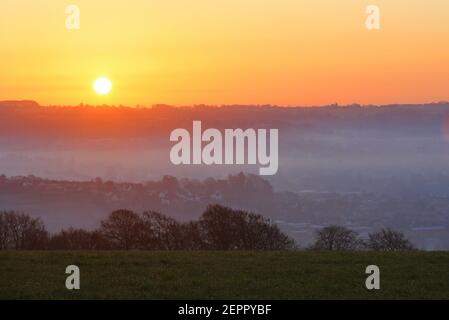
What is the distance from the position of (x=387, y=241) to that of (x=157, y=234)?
52.7 ft

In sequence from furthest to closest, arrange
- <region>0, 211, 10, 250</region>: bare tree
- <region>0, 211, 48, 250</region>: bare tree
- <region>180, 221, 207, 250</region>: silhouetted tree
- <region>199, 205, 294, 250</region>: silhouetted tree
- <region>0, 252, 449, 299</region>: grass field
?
<region>0, 211, 48, 250</region>: bare tree
<region>199, 205, 294, 250</region>: silhouetted tree
<region>180, 221, 207, 250</region>: silhouetted tree
<region>0, 211, 10, 250</region>: bare tree
<region>0, 252, 449, 299</region>: grass field

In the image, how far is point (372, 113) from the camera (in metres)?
97.9

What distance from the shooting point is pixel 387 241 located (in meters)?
44.0

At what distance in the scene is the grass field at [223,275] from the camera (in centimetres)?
1400

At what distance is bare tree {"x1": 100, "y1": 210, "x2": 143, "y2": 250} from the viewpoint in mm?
34375

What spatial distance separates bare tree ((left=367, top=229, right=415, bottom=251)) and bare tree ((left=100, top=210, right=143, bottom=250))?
47.3ft

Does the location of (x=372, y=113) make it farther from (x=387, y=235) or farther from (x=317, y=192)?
(x=387, y=235)

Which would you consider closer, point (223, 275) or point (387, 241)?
point (223, 275)

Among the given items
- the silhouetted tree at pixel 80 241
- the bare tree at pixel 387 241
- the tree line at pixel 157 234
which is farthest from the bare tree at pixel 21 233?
the bare tree at pixel 387 241

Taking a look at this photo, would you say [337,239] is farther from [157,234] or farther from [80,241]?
[80,241]

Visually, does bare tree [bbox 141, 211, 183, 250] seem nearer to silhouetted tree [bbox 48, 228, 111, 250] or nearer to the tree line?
the tree line

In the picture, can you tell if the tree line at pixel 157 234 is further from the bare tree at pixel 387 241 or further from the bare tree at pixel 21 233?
the bare tree at pixel 387 241

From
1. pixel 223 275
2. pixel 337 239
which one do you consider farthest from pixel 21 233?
pixel 223 275

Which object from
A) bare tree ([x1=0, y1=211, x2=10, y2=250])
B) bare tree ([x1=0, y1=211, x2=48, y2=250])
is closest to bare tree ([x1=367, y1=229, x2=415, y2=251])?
bare tree ([x1=0, y1=211, x2=48, y2=250])
